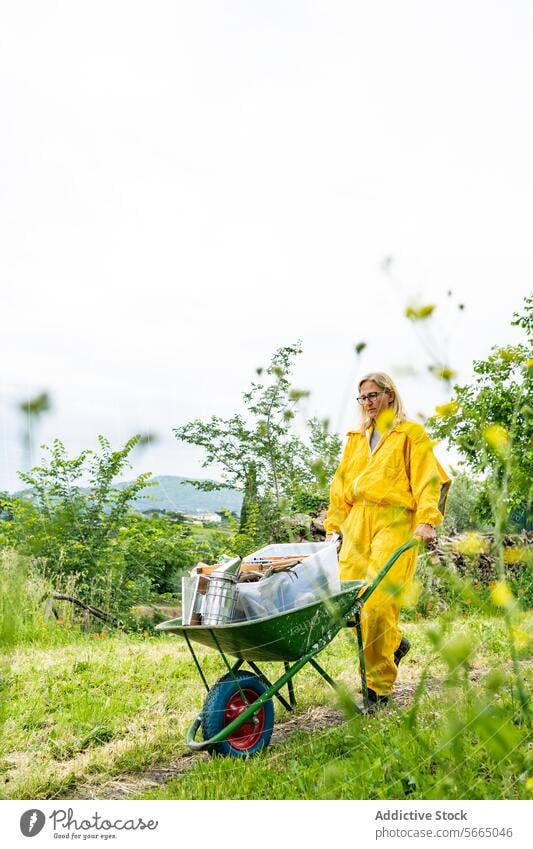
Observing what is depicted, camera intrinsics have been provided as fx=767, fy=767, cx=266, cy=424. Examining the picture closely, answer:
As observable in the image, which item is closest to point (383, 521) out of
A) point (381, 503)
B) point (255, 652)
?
point (381, 503)

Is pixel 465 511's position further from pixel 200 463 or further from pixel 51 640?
pixel 51 640

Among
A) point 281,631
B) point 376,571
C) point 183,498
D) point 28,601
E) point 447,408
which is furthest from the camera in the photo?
point 183,498

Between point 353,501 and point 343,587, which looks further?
point 353,501

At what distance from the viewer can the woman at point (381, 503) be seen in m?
2.48

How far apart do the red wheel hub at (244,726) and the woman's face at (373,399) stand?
99 cm

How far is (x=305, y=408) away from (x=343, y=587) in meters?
1.21

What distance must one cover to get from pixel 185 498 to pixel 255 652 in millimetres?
3714

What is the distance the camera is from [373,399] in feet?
8.57

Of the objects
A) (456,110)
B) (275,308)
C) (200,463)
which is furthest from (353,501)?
(200,463)

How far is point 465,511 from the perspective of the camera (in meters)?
7.04

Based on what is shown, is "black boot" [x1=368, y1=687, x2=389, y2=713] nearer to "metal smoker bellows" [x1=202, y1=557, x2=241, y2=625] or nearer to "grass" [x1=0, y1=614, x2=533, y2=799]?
"grass" [x1=0, y1=614, x2=533, y2=799]

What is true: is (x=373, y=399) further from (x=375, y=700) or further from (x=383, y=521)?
(x=375, y=700)

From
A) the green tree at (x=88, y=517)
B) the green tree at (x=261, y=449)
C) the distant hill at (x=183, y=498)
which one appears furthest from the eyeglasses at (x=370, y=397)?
the distant hill at (x=183, y=498)
